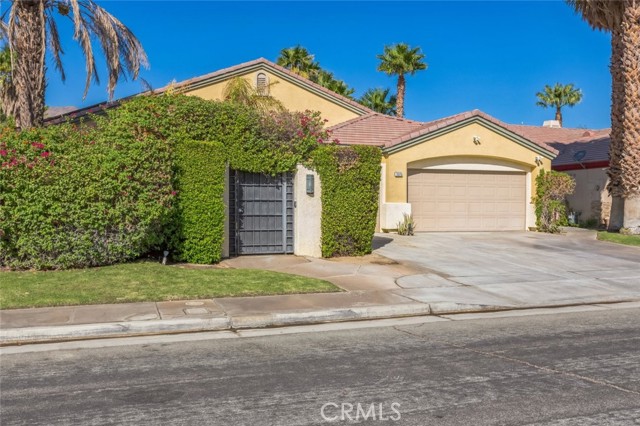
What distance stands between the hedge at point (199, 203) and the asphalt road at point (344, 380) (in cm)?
561

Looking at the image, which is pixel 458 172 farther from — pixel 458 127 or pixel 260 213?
pixel 260 213

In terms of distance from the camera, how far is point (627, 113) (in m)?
20.3

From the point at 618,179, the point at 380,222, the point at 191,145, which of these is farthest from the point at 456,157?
the point at 191,145

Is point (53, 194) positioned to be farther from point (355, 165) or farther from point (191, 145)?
point (355, 165)

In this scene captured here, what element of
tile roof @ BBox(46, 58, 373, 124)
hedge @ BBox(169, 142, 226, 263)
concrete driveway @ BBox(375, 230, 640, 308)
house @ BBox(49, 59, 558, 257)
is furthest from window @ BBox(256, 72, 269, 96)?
hedge @ BBox(169, 142, 226, 263)

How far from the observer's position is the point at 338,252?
14523mm

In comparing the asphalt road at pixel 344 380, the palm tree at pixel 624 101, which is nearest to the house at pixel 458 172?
the palm tree at pixel 624 101

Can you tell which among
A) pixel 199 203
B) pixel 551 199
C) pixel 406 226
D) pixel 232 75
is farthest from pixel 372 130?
pixel 199 203

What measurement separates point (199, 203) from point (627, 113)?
50.6 feet

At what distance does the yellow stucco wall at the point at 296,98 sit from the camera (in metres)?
24.7

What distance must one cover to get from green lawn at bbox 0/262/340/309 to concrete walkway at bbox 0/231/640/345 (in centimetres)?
36

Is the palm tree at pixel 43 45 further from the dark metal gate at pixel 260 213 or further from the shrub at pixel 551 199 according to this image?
the shrub at pixel 551 199

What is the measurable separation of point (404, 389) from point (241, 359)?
1.96 meters

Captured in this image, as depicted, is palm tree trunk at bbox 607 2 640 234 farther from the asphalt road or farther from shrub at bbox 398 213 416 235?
the asphalt road
